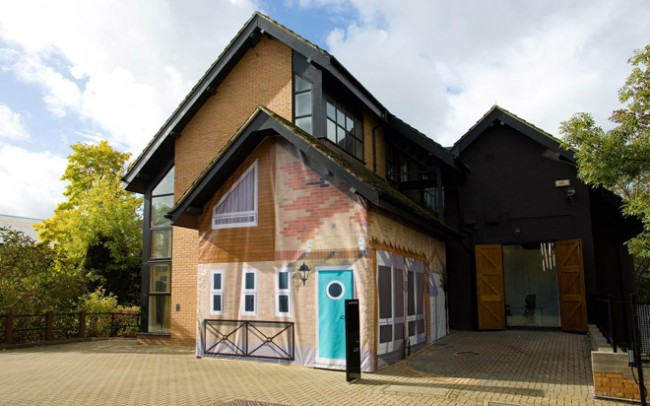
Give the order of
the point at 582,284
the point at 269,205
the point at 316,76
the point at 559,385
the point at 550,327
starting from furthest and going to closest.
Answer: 1. the point at 550,327
2. the point at 582,284
3. the point at 316,76
4. the point at 269,205
5. the point at 559,385

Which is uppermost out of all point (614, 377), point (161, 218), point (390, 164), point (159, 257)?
point (390, 164)

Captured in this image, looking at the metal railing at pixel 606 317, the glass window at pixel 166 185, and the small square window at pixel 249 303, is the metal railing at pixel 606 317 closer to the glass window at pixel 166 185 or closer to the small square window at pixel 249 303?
the small square window at pixel 249 303

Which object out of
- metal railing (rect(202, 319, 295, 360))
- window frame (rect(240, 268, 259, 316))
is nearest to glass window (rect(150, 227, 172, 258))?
metal railing (rect(202, 319, 295, 360))

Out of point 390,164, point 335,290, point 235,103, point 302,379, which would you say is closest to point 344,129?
point 235,103

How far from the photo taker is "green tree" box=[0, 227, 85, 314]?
17.1 meters

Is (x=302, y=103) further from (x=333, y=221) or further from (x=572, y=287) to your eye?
(x=572, y=287)

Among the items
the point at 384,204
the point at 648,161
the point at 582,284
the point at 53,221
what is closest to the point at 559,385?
the point at 384,204

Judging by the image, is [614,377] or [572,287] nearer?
[614,377]

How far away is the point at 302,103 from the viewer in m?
14.9

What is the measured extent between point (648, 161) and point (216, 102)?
12.2 m

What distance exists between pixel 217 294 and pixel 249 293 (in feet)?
3.24

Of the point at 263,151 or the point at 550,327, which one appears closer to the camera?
the point at 263,151

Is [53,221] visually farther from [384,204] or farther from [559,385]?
[559,385]

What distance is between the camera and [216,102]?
16.7m
